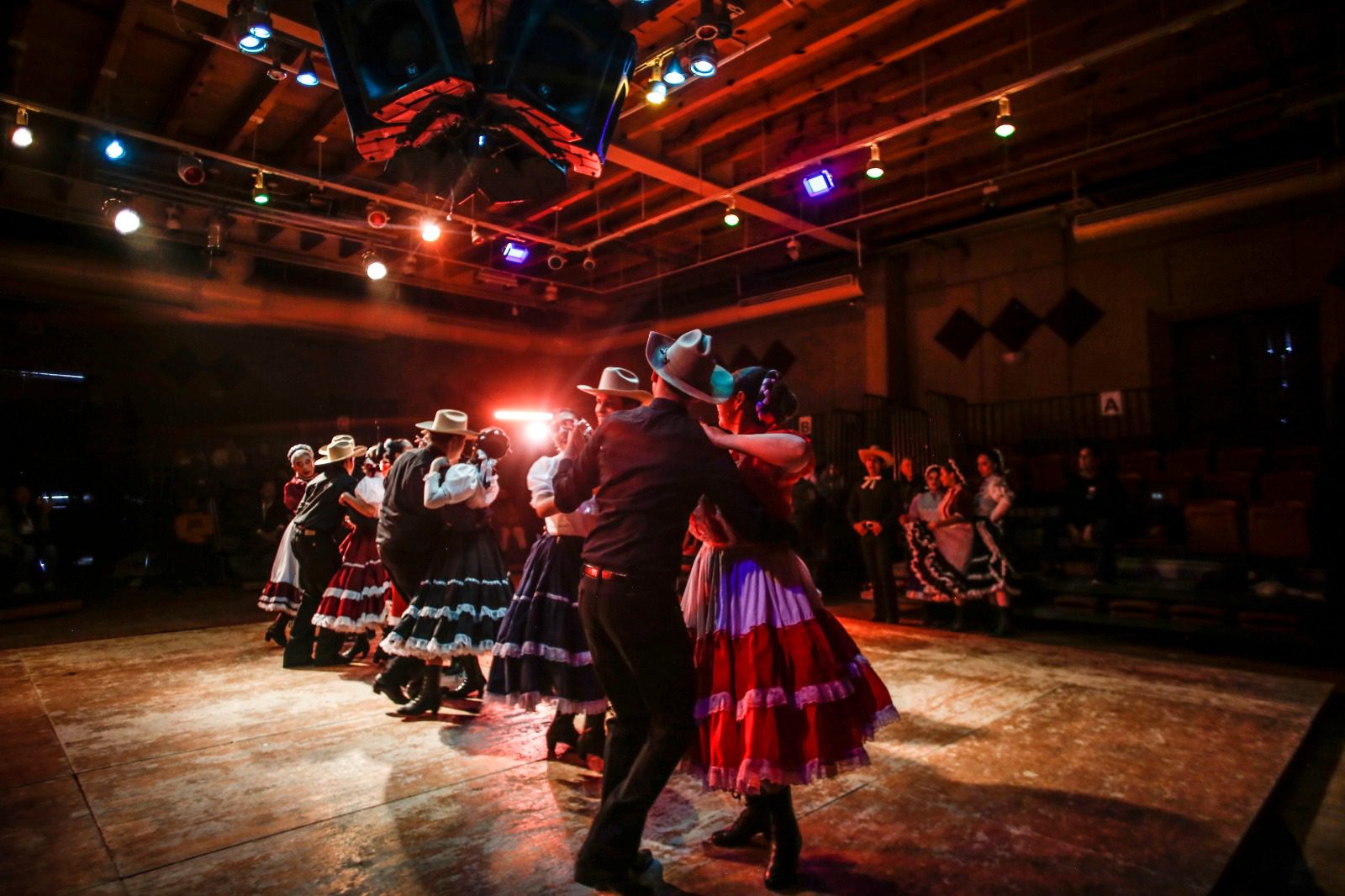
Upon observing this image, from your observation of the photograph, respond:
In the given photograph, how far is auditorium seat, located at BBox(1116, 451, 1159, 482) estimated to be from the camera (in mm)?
8742

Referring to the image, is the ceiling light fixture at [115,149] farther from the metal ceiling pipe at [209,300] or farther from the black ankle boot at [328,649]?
the black ankle boot at [328,649]

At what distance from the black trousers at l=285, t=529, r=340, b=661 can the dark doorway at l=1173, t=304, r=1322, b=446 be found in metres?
10.2

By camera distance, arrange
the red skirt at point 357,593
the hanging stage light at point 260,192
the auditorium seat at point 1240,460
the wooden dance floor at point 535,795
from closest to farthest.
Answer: the wooden dance floor at point 535,795, the red skirt at point 357,593, the hanging stage light at point 260,192, the auditorium seat at point 1240,460

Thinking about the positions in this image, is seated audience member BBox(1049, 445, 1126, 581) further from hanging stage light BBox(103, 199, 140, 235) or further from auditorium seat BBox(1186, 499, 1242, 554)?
hanging stage light BBox(103, 199, 140, 235)

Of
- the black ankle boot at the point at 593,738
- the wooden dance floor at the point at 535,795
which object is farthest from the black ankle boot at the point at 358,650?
the black ankle boot at the point at 593,738

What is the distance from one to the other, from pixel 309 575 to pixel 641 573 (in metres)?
4.49

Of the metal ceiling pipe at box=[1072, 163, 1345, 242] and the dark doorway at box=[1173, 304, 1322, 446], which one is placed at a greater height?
the metal ceiling pipe at box=[1072, 163, 1345, 242]

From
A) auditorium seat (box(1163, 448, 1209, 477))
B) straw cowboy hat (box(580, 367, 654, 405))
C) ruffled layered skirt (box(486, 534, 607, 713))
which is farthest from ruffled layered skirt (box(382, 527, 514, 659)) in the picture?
auditorium seat (box(1163, 448, 1209, 477))

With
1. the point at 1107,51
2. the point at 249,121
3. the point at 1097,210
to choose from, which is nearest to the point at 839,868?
the point at 1107,51

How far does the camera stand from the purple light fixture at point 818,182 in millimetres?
7906

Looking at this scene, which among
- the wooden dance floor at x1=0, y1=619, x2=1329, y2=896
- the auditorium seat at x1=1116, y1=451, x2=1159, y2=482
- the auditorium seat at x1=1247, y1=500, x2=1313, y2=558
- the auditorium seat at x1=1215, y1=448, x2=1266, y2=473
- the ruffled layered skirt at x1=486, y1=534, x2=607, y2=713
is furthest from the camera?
the auditorium seat at x1=1116, y1=451, x2=1159, y2=482

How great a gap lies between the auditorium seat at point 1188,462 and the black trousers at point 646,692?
8.45 metres

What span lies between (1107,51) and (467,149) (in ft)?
16.2

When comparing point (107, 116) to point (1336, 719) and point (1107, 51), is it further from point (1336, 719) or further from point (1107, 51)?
point (1336, 719)
